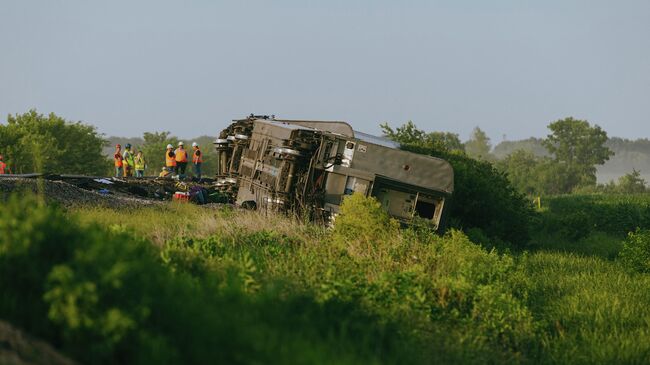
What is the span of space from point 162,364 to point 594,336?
23.4 ft

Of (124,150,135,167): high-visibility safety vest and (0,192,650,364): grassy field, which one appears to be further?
(124,150,135,167): high-visibility safety vest

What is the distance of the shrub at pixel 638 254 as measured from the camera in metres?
17.5

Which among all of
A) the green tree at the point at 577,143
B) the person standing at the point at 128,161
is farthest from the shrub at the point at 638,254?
the green tree at the point at 577,143

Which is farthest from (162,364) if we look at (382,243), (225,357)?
(382,243)

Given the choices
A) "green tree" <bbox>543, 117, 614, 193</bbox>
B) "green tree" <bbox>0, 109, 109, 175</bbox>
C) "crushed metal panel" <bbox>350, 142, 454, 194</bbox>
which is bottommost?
"green tree" <bbox>0, 109, 109, 175</bbox>

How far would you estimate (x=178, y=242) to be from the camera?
41.4 ft

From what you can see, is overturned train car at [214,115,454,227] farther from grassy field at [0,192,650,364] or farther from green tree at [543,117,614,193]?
green tree at [543,117,614,193]

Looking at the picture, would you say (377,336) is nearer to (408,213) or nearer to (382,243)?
(382,243)

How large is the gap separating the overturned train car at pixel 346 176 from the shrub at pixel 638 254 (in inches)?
186

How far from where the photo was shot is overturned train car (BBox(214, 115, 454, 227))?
17.0 metres

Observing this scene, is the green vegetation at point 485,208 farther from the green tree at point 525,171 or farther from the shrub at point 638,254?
the green tree at point 525,171

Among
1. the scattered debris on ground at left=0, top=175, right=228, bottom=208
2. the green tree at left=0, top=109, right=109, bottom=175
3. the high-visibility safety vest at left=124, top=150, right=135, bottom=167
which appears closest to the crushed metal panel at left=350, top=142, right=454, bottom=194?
the scattered debris on ground at left=0, top=175, right=228, bottom=208

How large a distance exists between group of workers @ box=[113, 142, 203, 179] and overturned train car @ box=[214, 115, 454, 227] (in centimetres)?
1462

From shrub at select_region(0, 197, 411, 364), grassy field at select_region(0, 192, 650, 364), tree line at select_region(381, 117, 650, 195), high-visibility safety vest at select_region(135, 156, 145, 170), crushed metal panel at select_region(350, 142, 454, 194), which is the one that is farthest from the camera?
tree line at select_region(381, 117, 650, 195)
